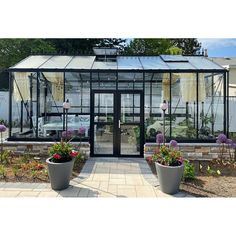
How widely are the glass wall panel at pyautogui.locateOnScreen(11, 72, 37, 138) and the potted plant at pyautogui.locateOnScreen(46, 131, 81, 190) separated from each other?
10.4 feet

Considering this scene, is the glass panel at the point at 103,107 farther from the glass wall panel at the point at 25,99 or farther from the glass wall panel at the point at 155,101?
the glass wall panel at the point at 25,99

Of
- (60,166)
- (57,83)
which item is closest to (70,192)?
(60,166)

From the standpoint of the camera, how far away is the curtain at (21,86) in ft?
27.7

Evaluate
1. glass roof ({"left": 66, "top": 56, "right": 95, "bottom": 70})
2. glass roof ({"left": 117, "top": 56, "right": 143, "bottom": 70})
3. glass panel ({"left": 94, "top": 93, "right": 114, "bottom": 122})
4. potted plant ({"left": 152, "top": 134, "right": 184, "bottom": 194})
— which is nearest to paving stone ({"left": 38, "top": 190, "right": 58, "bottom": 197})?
potted plant ({"left": 152, "top": 134, "right": 184, "bottom": 194})

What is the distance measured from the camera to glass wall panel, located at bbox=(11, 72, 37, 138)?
8.48 meters

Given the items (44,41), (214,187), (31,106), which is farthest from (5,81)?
(214,187)

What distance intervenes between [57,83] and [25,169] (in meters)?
3.83

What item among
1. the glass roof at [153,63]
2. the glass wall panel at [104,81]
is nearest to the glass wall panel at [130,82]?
the glass wall panel at [104,81]

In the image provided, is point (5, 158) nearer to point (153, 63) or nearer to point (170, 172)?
point (170, 172)

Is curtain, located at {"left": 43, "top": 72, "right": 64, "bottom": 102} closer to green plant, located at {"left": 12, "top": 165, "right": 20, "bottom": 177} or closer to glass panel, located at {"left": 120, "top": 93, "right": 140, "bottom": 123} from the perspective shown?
glass panel, located at {"left": 120, "top": 93, "right": 140, "bottom": 123}

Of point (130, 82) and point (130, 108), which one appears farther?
point (130, 82)

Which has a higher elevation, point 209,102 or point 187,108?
point 209,102

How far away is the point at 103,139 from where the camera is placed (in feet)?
27.1
